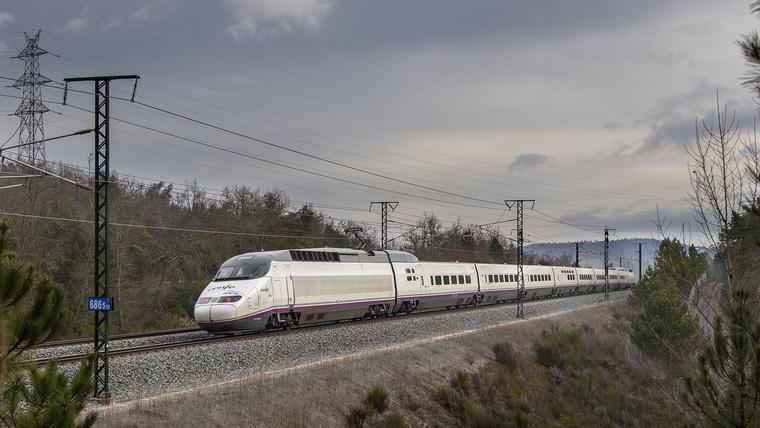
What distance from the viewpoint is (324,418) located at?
1714 centimetres

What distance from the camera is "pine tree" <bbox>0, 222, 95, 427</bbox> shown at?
6777 mm

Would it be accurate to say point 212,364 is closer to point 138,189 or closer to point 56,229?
point 56,229

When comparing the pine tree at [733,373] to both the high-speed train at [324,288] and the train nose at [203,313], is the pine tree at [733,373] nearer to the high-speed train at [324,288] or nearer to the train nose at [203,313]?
the high-speed train at [324,288]

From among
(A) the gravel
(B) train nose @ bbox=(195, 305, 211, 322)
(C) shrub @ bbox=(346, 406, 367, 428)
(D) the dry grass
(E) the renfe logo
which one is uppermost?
(E) the renfe logo

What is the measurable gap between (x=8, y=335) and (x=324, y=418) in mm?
11181

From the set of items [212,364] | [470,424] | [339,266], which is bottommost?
[470,424]

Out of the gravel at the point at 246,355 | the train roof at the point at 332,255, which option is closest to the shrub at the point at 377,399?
the gravel at the point at 246,355

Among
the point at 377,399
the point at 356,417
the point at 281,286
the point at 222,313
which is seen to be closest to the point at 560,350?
the point at 281,286

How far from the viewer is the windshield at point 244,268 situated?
26422 millimetres

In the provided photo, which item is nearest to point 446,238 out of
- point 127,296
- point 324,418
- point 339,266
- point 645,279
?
point 645,279

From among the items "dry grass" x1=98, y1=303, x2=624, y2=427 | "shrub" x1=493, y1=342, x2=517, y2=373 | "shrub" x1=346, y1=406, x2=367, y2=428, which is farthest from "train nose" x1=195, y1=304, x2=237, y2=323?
"shrub" x1=493, y1=342, x2=517, y2=373

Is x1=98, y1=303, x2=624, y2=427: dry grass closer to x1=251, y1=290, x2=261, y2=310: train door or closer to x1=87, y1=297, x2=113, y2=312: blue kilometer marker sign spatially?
x1=87, y1=297, x2=113, y2=312: blue kilometer marker sign

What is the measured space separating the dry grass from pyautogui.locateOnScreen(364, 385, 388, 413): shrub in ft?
0.95

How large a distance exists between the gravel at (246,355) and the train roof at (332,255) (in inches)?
123
